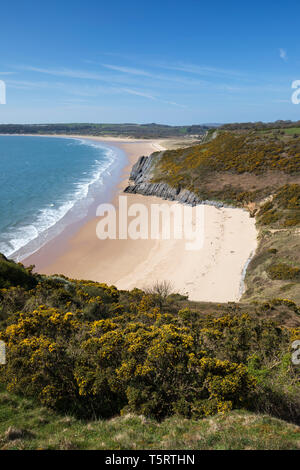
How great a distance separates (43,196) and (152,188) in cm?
1860

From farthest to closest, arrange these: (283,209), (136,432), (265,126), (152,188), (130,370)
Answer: (265,126) → (152,188) → (283,209) → (130,370) → (136,432)

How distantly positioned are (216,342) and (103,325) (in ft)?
13.2

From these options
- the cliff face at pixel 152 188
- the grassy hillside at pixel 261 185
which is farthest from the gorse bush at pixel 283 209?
the cliff face at pixel 152 188

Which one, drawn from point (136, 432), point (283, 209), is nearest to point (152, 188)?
point (283, 209)

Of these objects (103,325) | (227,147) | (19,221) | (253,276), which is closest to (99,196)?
(19,221)

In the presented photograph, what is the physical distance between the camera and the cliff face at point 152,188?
42.7 m

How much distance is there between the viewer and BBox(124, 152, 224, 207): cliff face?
140 ft

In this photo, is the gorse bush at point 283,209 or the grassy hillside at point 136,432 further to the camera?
the gorse bush at point 283,209

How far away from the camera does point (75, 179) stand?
61.9 meters

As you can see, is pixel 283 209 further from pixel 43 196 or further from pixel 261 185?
pixel 43 196

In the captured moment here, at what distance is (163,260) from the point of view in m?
25.3

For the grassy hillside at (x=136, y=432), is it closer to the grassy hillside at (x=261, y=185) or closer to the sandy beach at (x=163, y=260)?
the grassy hillside at (x=261, y=185)

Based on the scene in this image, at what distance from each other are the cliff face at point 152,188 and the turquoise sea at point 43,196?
512cm

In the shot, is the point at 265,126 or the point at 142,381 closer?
the point at 142,381
